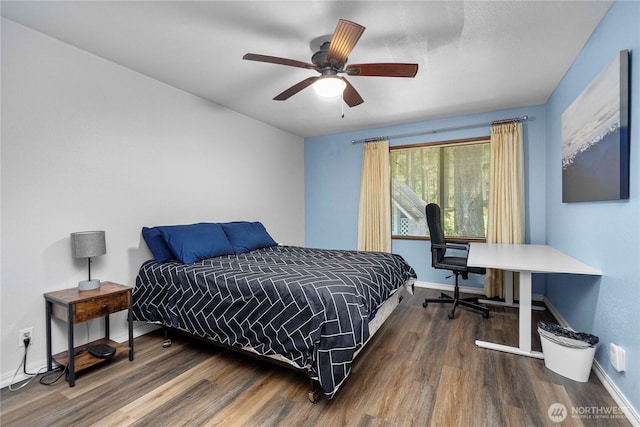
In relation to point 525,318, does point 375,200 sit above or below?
above

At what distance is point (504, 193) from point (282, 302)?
329 centimetres

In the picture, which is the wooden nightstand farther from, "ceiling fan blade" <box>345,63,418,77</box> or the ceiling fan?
"ceiling fan blade" <box>345,63,418,77</box>

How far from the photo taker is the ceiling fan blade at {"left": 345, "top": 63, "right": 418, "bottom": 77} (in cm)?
205

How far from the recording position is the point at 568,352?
1.96 metres

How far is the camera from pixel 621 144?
1.67 m

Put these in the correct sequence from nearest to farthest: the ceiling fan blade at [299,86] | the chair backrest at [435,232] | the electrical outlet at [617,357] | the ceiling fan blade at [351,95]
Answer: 1. the electrical outlet at [617,357]
2. the ceiling fan blade at [299,86]
3. the ceiling fan blade at [351,95]
4. the chair backrest at [435,232]

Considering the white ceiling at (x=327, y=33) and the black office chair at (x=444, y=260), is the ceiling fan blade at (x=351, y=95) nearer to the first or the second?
the white ceiling at (x=327, y=33)

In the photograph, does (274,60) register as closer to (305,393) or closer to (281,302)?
(281,302)

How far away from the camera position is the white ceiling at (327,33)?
1897 mm

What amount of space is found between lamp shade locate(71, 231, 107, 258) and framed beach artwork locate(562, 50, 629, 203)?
140 inches

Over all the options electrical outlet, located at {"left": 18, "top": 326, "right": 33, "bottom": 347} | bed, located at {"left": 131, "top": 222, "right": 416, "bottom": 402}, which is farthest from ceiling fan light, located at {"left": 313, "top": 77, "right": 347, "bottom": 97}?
electrical outlet, located at {"left": 18, "top": 326, "right": 33, "bottom": 347}

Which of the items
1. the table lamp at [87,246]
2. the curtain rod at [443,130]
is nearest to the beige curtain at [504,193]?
the curtain rod at [443,130]

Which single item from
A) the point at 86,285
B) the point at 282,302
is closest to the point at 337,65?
the point at 282,302

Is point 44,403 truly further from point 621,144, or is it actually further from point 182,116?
point 621,144
